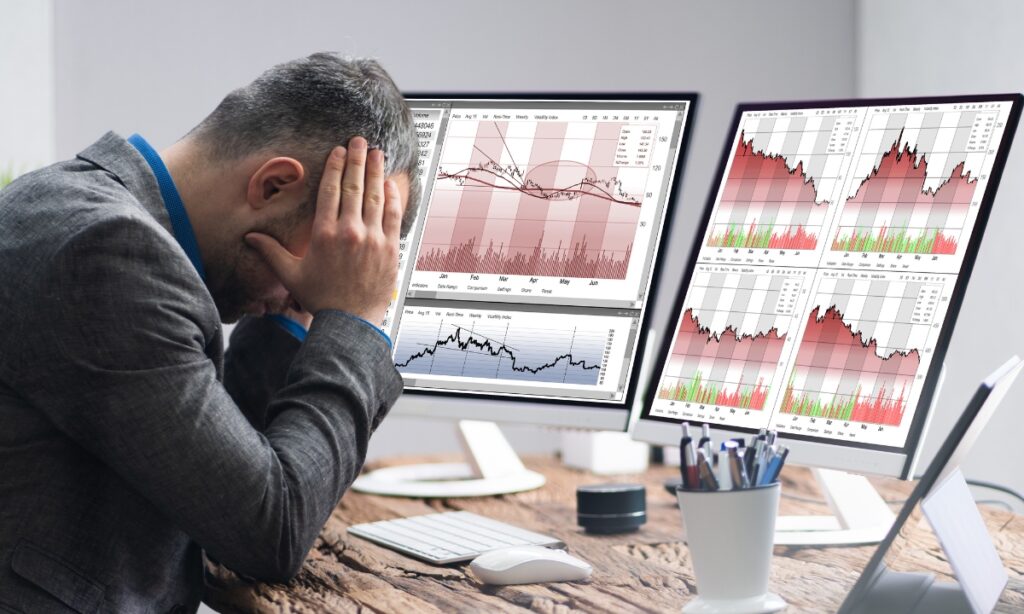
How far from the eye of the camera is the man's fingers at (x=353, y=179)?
99 cm

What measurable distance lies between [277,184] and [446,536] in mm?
450

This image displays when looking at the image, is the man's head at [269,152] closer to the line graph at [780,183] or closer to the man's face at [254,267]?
the man's face at [254,267]

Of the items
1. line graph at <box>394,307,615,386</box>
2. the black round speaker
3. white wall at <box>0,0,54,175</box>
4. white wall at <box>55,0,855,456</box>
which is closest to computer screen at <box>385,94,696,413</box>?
line graph at <box>394,307,615,386</box>

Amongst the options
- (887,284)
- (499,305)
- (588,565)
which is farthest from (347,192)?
(887,284)

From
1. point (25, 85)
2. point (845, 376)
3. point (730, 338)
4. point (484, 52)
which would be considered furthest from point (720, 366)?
point (25, 85)

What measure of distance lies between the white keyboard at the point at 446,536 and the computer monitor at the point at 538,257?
0.13 meters

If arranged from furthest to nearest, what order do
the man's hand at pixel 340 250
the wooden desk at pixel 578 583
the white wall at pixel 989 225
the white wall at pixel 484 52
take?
the white wall at pixel 484 52 < the white wall at pixel 989 225 < the man's hand at pixel 340 250 < the wooden desk at pixel 578 583

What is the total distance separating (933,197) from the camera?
1073 millimetres

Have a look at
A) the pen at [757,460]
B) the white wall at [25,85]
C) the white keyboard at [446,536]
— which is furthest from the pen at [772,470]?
the white wall at [25,85]

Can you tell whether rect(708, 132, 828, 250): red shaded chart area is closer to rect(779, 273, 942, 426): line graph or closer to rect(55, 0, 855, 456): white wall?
rect(779, 273, 942, 426): line graph

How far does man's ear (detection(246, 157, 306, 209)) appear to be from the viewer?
0.96m

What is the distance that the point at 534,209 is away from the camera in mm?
1284

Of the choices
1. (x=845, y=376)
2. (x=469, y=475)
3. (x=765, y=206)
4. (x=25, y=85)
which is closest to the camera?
(x=845, y=376)

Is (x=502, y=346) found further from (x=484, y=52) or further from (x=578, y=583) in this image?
(x=484, y=52)
